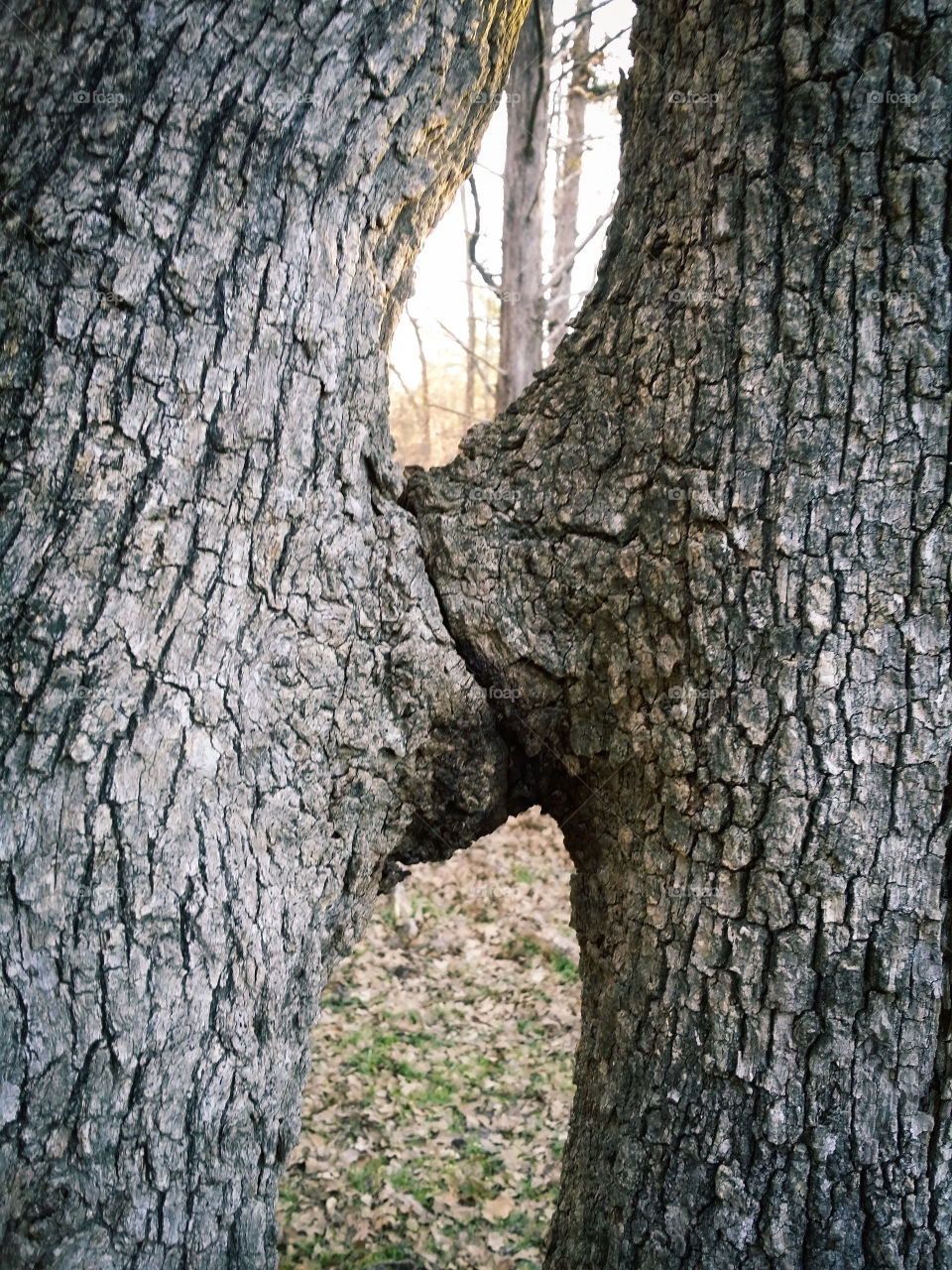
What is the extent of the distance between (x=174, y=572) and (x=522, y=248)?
26.7 feet

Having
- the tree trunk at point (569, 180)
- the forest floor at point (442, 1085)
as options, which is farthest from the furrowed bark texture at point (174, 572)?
the tree trunk at point (569, 180)

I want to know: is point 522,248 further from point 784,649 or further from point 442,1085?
point 784,649

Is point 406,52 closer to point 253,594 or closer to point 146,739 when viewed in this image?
point 253,594

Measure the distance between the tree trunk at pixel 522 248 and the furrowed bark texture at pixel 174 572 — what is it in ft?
22.5

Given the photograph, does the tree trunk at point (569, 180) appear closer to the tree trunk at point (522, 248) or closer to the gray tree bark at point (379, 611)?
the tree trunk at point (522, 248)

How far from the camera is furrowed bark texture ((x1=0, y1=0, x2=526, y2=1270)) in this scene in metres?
1.58

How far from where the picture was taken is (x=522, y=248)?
8828 millimetres

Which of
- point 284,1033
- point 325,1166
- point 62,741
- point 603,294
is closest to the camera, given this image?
point 62,741

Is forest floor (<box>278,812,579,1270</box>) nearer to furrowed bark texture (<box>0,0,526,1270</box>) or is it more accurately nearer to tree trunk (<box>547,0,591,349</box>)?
furrowed bark texture (<box>0,0,526,1270</box>)

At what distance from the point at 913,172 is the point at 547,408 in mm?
861

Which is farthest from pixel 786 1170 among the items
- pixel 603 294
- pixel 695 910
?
pixel 603 294

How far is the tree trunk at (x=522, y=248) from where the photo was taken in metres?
8.55

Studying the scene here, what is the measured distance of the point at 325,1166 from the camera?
12.1 feet

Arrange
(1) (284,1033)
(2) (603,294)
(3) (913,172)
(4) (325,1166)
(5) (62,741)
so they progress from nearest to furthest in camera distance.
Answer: (5) (62,741) < (3) (913,172) < (1) (284,1033) < (2) (603,294) < (4) (325,1166)
